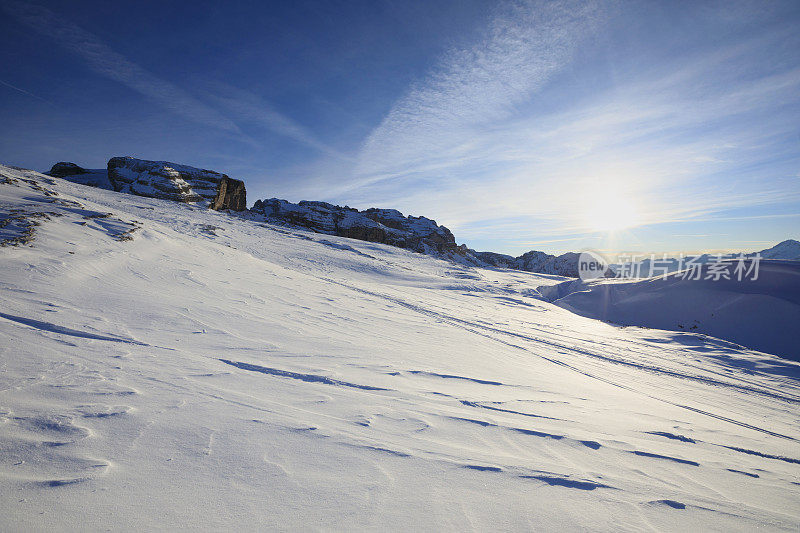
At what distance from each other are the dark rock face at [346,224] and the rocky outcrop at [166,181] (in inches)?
407

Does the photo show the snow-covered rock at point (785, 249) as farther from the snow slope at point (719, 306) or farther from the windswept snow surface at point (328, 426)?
the windswept snow surface at point (328, 426)

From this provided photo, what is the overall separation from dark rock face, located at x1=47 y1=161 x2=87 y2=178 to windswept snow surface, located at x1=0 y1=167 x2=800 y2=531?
62350mm

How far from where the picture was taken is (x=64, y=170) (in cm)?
4819

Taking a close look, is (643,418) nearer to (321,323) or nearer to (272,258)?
(321,323)

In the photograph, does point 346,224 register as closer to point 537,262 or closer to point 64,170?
point 64,170

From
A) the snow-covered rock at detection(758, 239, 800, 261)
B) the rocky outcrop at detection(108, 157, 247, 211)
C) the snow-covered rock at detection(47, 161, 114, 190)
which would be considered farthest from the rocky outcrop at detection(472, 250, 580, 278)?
the snow-covered rock at detection(758, 239, 800, 261)

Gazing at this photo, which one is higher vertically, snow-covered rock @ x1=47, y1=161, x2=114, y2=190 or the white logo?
snow-covered rock @ x1=47, y1=161, x2=114, y2=190

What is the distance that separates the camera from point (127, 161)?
130 feet

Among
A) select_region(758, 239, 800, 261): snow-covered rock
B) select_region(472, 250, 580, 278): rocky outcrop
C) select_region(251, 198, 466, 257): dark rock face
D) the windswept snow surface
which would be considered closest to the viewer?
the windswept snow surface

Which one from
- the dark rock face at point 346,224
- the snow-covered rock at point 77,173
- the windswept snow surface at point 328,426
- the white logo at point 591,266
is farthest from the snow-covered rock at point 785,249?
the snow-covered rock at point 77,173

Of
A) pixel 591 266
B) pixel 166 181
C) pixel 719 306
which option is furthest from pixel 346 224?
pixel 719 306

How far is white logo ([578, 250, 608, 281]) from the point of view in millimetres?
23122

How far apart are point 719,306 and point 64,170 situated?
7583 centimetres

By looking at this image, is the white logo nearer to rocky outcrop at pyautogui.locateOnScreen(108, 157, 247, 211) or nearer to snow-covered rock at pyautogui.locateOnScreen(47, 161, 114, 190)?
rocky outcrop at pyautogui.locateOnScreen(108, 157, 247, 211)
